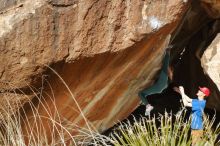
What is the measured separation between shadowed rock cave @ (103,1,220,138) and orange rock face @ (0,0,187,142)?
2.56 feet

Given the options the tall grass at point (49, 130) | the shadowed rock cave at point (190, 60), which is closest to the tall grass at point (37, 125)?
the tall grass at point (49, 130)

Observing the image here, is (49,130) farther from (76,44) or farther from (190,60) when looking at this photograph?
(190,60)

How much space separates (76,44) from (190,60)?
255 cm

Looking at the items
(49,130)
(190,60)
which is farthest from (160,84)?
(49,130)

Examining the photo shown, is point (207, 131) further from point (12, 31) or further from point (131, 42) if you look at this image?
point (12, 31)

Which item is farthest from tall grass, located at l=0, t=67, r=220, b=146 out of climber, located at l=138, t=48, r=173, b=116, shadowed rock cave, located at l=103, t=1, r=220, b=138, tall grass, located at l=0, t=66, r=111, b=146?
shadowed rock cave, located at l=103, t=1, r=220, b=138

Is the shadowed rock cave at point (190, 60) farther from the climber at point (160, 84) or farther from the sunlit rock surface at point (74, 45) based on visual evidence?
the sunlit rock surface at point (74, 45)

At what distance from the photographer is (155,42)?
489 centimetres

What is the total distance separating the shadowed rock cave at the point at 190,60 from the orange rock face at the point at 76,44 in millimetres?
780

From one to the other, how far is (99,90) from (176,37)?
1.43 metres

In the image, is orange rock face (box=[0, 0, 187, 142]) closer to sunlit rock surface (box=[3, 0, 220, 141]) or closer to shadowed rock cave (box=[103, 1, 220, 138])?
sunlit rock surface (box=[3, 0, 220, 141])

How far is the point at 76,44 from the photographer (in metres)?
4.46

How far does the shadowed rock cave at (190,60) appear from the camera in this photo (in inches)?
227

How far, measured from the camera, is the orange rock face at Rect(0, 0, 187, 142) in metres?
4.30
